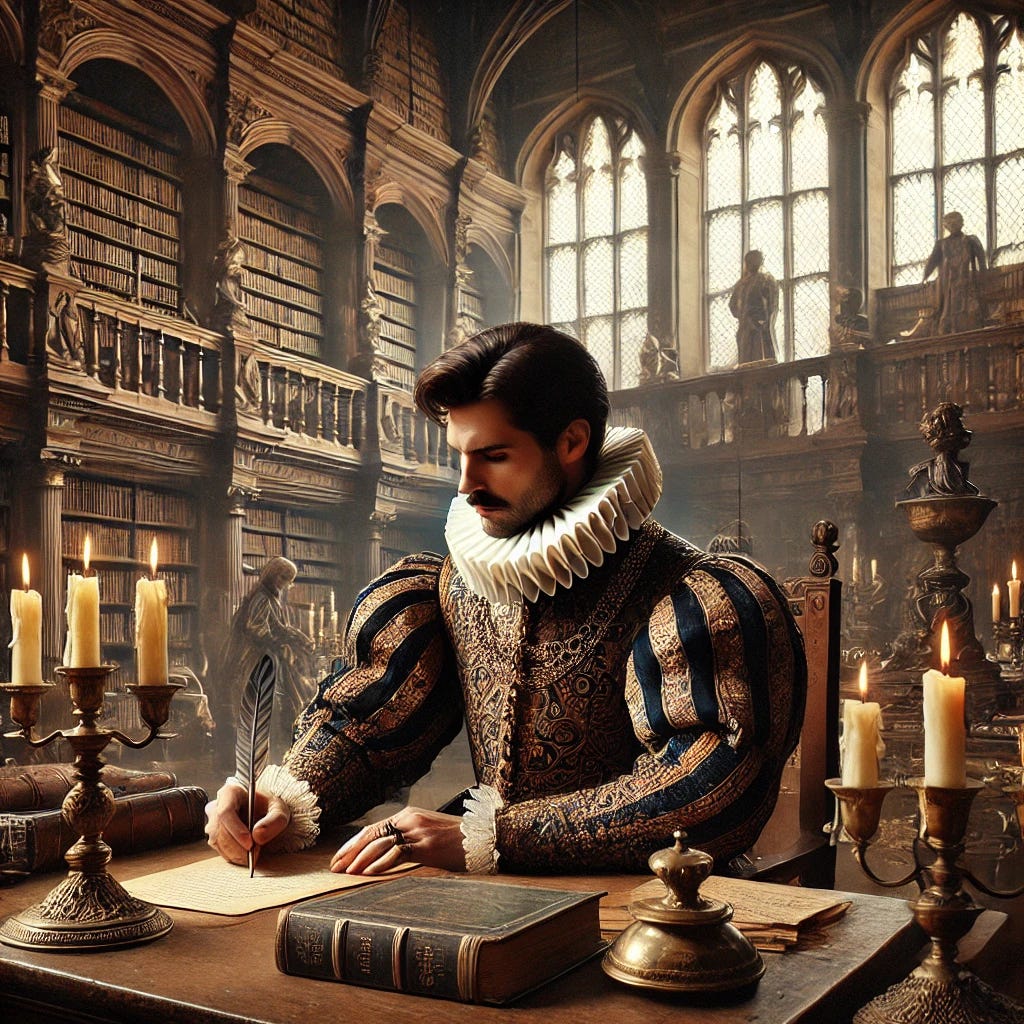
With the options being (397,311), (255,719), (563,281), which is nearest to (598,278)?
(563,281)

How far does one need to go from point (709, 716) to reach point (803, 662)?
0.24 meters

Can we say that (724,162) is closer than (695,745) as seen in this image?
No

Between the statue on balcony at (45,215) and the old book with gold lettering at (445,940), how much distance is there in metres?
4.27

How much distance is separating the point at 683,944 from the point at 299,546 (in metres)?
5.53

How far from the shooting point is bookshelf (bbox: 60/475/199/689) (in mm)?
5113

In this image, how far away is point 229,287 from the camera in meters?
6.01

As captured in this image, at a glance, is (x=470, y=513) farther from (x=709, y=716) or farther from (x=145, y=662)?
(x=145, y=662)

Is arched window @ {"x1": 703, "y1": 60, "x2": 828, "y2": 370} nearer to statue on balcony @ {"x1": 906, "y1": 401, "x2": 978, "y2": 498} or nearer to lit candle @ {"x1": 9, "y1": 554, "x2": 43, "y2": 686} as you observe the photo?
statue on balcony @ {"x1": 906, "y1": 401, "x2": 978, "y2": 498}

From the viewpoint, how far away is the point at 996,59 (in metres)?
6.95

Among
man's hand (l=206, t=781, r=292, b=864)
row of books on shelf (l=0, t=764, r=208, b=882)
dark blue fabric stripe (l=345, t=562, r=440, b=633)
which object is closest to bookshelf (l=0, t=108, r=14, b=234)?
dark blue fabric stripe (l=345, t=562, r=440, b=633)

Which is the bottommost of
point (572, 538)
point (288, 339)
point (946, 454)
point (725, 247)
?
point (572, 538)

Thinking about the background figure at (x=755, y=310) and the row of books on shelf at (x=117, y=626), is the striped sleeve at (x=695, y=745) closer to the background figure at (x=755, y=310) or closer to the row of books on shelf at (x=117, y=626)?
the row of books on shelf at (x=117, y=626)

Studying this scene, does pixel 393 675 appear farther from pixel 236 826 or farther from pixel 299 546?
pixel 299 546

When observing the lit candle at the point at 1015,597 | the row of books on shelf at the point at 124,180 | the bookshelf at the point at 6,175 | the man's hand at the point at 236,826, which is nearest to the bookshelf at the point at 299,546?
the row of books on shelf at the point at 124,180
